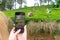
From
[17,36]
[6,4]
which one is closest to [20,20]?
[17,36]

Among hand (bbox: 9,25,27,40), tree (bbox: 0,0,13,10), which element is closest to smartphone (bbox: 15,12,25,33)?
hand (bbox: 9,25,27,40)

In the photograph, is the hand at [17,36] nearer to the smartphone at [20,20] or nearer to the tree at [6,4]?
the smartphone at [20,20]

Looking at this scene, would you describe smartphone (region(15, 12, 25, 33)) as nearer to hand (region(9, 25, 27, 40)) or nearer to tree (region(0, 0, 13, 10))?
hand (region(9, 25, 27, 40))

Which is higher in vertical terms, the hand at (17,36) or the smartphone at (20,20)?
the smartphone at (20,20)

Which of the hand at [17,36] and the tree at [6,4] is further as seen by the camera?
the tree at [6,4]

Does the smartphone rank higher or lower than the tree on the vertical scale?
higher

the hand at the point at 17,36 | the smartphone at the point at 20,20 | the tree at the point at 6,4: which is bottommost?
the tree at the point at 6,4

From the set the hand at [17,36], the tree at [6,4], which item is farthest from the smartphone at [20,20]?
the tree at [6,4]

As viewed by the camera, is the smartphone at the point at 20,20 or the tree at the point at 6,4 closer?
the smartphone at the point at 20,20

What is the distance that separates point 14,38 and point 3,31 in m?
0.17

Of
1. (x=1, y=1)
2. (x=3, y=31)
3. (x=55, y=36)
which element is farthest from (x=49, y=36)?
(x=1, y=1)

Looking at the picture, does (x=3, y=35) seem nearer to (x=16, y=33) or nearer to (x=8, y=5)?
(x=16, y=33)

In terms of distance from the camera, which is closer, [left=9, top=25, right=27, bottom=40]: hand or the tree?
[left=9, top=25, right=27, bottom=40]: hand

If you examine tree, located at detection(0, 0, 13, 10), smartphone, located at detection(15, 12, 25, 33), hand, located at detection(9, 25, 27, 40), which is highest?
smartphone, located at detection(15, 12, 25, 33)
